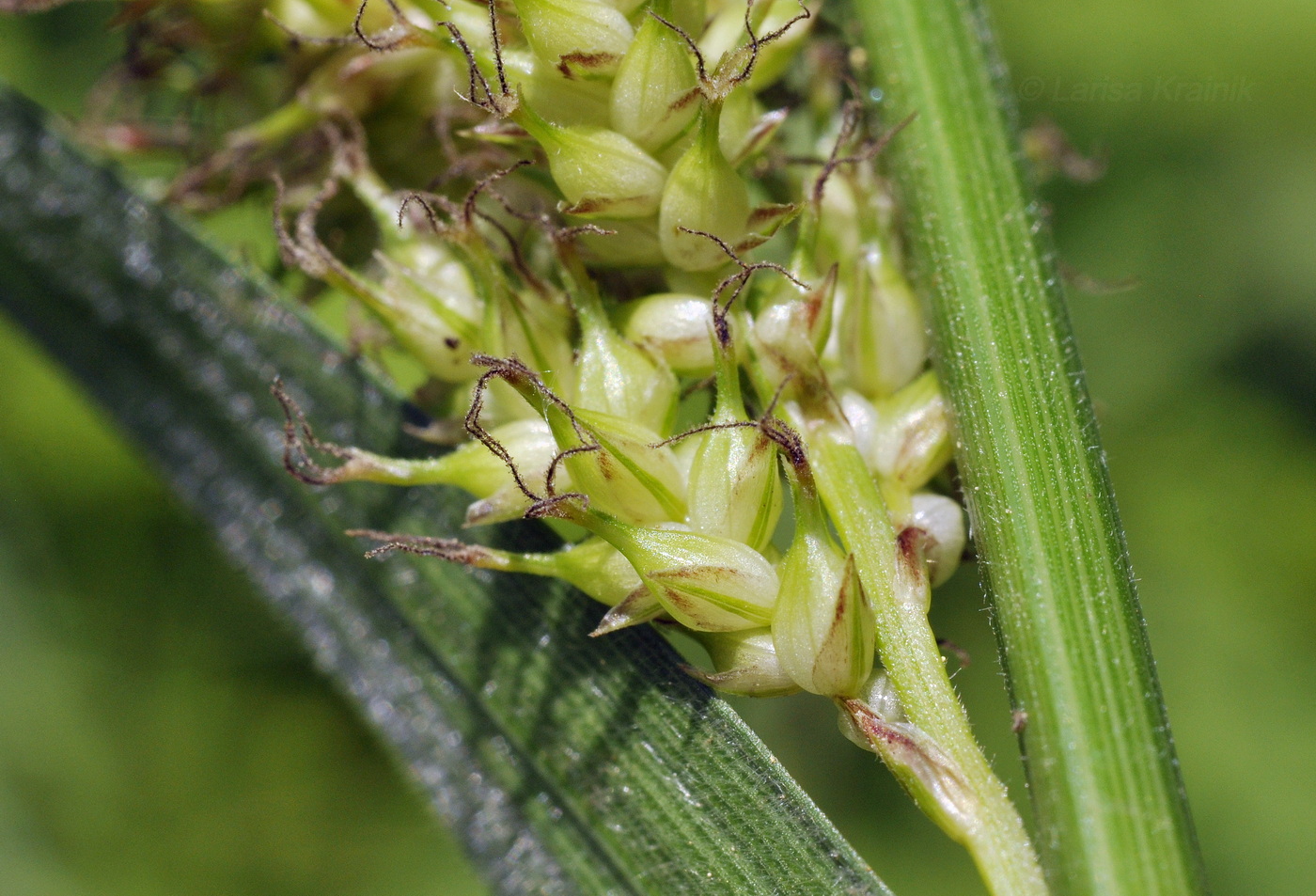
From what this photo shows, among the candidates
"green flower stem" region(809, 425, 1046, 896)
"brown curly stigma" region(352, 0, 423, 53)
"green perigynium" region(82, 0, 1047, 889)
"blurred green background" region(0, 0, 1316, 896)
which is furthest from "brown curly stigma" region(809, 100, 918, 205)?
"blurred green background" region(0, 0, 1316, 896)

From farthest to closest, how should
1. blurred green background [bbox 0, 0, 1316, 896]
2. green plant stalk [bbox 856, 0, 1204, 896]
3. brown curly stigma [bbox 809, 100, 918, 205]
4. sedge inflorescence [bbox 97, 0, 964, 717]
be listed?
1. blurred green background [bbox 0, 0, 1316, 896]
2. brown curly stigma [bbox 809, 100, 918, 205]
3. sedge inflorescence [bbox 97, 0, 964, 717]
4. green plant stalk [bbox 856, 0, 1204, 896]

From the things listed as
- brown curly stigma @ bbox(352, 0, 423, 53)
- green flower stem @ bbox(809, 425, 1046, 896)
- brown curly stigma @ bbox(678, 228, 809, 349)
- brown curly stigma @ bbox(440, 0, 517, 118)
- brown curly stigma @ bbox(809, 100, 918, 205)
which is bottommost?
green flower stem @ bbox(809, 425, 1046, 896)

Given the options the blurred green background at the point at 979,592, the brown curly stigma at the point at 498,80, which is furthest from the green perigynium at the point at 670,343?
the blurred green background at the point at 979,592

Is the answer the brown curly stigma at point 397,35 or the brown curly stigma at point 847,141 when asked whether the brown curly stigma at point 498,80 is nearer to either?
the brown curly stigma at point 397,35

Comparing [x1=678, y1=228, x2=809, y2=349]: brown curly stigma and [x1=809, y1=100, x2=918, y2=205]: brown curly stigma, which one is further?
[x1=809, y1=100, x2=918, y2=205]: brown curly stigma

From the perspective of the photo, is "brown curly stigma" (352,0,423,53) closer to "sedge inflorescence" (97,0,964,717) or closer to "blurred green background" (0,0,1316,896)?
"sedge inflorescence" (97,0,964,717)

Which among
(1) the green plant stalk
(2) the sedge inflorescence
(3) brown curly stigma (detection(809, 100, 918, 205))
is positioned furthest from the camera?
(3) brown curly stigma (detection(809, 100, 918, 205))

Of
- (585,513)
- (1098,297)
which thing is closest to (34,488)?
(585,513)
